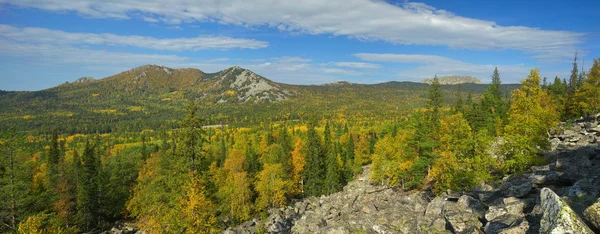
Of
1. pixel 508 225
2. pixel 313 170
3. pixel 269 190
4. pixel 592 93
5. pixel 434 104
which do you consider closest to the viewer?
pixel 508 225

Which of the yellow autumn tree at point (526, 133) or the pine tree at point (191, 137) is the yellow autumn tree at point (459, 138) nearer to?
the yellow autumn tree at point (526, 133)

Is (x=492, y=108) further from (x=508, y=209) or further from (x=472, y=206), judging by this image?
(x=508, y=209)

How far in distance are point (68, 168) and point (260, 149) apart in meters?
48.9

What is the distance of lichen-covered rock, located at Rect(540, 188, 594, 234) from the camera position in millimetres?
10383

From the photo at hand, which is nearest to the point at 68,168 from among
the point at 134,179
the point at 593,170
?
the point at 134,179

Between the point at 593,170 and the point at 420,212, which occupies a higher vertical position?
the point at 593,170

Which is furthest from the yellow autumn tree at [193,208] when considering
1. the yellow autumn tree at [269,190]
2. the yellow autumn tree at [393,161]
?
the yellow autumn tree at [393,161]

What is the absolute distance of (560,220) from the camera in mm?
10648

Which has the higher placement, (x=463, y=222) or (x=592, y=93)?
(x=592, y=93)

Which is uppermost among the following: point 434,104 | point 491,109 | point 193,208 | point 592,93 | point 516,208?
point 592,93

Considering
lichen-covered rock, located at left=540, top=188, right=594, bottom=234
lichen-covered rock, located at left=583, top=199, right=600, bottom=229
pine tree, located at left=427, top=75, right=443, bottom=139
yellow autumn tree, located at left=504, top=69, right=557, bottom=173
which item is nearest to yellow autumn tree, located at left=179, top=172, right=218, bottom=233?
lichen-covered rock, located at left=540, top=188, right=594, bottom=234

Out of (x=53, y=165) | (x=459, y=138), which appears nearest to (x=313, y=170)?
(x=459, y=138)

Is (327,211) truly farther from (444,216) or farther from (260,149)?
(260,149)

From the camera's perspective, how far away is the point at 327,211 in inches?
1720
